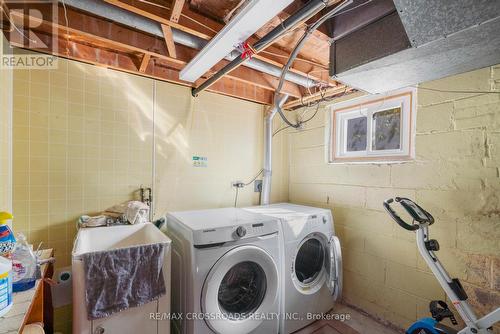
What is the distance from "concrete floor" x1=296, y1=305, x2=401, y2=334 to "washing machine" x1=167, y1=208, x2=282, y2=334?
48cm

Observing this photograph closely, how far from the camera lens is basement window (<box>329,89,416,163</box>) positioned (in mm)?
1911

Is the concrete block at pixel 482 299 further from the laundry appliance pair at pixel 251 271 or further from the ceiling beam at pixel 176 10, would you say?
the ceiling beam at pixel 176 10

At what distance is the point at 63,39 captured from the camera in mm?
1640

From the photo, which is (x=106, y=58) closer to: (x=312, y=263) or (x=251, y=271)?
(x=251, y=271)

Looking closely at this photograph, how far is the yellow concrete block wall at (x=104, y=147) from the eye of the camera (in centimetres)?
158

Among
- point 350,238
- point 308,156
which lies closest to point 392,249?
point 350,238

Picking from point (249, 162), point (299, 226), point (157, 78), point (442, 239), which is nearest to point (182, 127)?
point (157, 78)

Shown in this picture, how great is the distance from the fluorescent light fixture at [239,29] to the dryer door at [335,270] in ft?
5.65

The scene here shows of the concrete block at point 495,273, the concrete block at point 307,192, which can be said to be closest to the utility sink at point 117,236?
the concrete block at point 307,192

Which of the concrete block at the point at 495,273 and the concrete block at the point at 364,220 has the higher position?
the concrete block at the point at 364,220

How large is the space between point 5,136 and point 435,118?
9.65 ft

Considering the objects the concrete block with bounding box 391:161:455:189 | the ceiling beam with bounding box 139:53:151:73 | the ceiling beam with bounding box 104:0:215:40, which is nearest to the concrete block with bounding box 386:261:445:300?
the concrete block with bounding box 391:161:455:189

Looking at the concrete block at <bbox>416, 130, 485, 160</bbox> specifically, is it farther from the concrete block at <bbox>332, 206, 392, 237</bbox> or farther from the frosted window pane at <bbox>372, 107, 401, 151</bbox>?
the concrete block at <bbox>332, 206, 392, 237</bbox>

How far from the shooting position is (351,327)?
194 centimetres
